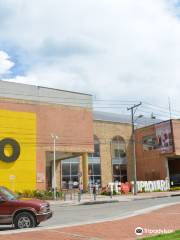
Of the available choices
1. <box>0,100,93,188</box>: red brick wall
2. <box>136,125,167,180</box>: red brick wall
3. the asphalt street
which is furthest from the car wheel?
<box>136,125,167,180</box>: red brick wall

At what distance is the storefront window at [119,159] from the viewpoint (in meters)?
66.8

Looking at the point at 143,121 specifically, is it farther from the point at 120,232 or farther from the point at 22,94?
the point at 120,232

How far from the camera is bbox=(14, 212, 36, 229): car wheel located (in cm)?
1506

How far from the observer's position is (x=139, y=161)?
6725 cm

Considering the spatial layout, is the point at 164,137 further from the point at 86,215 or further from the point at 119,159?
the point at 86,215

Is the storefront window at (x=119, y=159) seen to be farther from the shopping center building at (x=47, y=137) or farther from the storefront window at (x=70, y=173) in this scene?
the storefront window at (x=70, y=173)

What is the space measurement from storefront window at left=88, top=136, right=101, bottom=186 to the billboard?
30.1 feet

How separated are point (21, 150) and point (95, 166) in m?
21.7

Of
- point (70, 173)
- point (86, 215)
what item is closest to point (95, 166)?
point (70, 173)

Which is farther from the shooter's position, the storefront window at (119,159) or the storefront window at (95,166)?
the storefront window at (119,159)

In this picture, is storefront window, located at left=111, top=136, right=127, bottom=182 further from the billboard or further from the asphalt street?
the asphalt street

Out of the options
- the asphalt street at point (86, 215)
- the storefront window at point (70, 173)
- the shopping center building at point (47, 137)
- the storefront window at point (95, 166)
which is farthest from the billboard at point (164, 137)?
the asphalt street at point (86, 215)

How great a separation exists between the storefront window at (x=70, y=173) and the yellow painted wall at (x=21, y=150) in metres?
13.8

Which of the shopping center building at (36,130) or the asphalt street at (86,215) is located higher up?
the shopping center building at (36,130)
